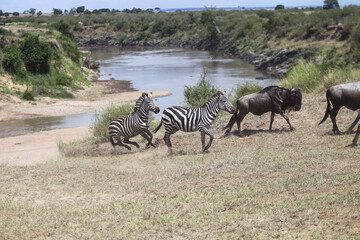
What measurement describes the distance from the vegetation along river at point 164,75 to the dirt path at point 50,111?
141cm

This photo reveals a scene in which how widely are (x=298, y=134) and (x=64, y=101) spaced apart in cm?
2197

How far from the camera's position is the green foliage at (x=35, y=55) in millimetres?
34969

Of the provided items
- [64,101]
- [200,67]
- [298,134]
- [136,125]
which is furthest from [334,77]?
[200,67]

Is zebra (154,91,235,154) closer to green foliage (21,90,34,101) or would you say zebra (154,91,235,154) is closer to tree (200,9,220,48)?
green foliage (21,90,34,101)

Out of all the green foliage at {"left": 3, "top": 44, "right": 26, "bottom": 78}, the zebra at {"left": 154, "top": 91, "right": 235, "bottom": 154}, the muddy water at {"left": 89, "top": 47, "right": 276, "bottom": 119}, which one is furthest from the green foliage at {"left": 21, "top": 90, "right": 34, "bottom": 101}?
the zebra at {"left": 154, "top": 91, "right": 235, "bottom": 154}

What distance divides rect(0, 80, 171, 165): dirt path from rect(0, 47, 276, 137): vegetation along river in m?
1.41

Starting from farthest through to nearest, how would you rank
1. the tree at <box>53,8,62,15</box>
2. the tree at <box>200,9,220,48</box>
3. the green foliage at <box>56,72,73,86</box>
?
1. the tree at <box>53,8,62,15</box>
2. the tree at <box>200,9,220,48</box>
3. the green foliage at <box>56,72,73,86</box>

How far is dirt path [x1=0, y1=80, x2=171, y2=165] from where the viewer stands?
17.4 metres

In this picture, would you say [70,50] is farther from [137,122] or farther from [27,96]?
[137,122]

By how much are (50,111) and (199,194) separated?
22514mm

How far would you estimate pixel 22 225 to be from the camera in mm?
7516

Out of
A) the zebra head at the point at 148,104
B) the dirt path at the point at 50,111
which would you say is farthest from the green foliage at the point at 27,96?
the zebra head at the point at 148,104

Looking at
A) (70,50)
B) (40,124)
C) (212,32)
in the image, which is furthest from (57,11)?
(40,124)

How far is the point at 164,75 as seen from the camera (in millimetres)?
45344
